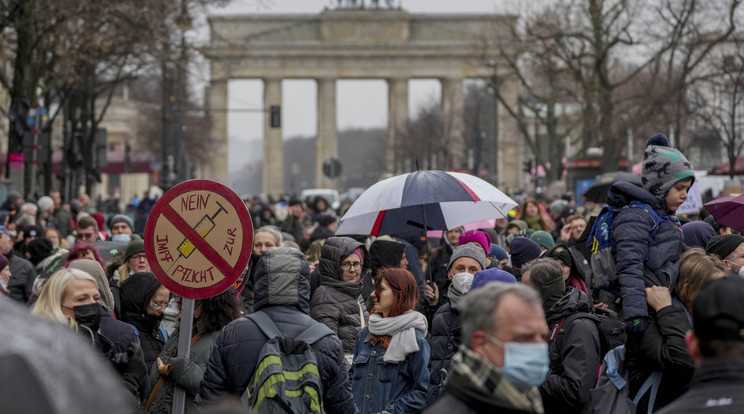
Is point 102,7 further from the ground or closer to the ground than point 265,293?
further from the ground

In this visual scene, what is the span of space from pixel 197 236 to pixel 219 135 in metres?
93.9

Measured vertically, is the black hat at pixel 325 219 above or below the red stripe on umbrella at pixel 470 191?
below

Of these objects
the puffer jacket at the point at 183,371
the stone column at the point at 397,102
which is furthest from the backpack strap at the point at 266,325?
the stone column at the point at 397,102

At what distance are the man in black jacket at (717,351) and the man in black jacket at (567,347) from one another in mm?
2391

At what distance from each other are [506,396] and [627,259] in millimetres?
2493

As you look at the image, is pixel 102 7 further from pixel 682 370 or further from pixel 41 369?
pixel 41 369

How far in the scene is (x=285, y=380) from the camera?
5.20m

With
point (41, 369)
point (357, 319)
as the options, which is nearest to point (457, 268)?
point (357, 319)

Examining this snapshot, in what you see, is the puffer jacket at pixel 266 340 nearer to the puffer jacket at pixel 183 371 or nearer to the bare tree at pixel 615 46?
the puffer jacket at pixel 183 371

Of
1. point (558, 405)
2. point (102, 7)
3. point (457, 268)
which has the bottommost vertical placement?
point (558, 405)

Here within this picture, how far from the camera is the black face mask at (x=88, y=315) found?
5.57 metres

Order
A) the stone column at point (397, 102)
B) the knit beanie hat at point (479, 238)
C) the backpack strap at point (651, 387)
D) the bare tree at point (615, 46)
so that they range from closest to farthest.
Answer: the backpack strap at point (651, 387) → the knit beanie hat at point (479, 238) → the bare tree at point (615, 46) → the stone column at point (397, 102)

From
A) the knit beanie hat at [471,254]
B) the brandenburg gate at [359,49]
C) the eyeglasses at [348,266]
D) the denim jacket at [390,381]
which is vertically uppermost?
the brandenburg gate at [359,49]

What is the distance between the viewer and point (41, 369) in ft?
6.14
